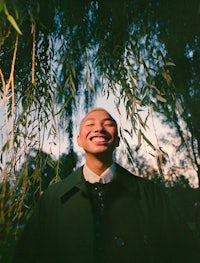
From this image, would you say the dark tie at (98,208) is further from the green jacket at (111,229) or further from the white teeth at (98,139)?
the white teeth at (98,139)

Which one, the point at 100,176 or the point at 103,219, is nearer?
the point at 103,219

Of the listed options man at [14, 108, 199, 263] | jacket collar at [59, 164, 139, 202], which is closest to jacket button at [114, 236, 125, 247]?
man at [14, 108, 199, 263]

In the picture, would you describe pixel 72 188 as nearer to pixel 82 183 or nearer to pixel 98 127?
pixel 82 183

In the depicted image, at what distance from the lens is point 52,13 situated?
175cm

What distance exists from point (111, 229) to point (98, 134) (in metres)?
0.43

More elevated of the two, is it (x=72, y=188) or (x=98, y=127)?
(x=98, y=127)

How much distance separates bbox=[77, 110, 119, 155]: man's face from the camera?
1331mm

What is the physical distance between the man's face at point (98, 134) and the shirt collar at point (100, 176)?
9cm

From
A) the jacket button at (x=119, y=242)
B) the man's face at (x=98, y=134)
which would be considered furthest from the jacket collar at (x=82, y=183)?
the jacket button at (x=119, y=242)

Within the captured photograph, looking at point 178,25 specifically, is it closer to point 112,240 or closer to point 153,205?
point 153,205

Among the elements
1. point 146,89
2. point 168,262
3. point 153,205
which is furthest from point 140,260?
point 146,89

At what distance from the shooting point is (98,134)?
4.43 ft

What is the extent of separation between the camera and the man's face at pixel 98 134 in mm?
1331

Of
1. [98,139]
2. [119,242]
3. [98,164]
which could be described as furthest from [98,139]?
[119,242]
